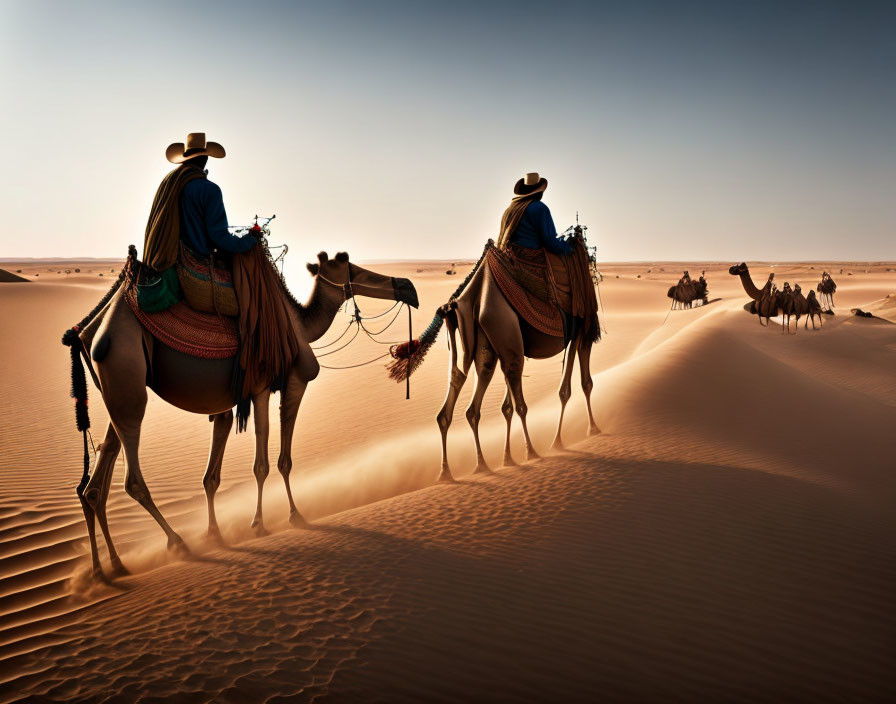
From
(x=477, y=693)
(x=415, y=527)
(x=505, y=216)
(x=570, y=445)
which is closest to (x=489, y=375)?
(x=570, y=445)

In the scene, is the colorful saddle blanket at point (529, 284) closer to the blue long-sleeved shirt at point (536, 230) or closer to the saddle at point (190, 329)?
the blue long-sleeved shirt at point (536, 230)

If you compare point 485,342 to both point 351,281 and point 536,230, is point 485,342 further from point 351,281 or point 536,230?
point 351,281

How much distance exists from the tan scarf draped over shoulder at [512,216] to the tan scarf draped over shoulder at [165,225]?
15.1 ft

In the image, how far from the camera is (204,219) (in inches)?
242

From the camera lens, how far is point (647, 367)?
13039 millimetres

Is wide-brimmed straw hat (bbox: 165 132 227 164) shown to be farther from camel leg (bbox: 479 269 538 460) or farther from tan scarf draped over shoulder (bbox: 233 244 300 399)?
camel leg (bbox: 479 269 538 460)

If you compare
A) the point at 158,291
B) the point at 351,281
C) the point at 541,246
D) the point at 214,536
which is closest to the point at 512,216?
the point at 541,246

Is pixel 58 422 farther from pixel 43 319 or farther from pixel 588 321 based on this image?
pixel 43 319

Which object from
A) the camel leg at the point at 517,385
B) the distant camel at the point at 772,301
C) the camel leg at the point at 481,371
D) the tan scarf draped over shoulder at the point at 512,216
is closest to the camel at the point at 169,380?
the camel leg at the point at 481,371

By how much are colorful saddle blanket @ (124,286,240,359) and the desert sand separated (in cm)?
199

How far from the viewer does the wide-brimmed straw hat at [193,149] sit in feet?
20.6

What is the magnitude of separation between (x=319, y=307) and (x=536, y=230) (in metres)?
3.73

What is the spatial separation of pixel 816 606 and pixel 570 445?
486cm

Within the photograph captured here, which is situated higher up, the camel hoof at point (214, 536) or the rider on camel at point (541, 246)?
the rider on camel at point (541, 246)
